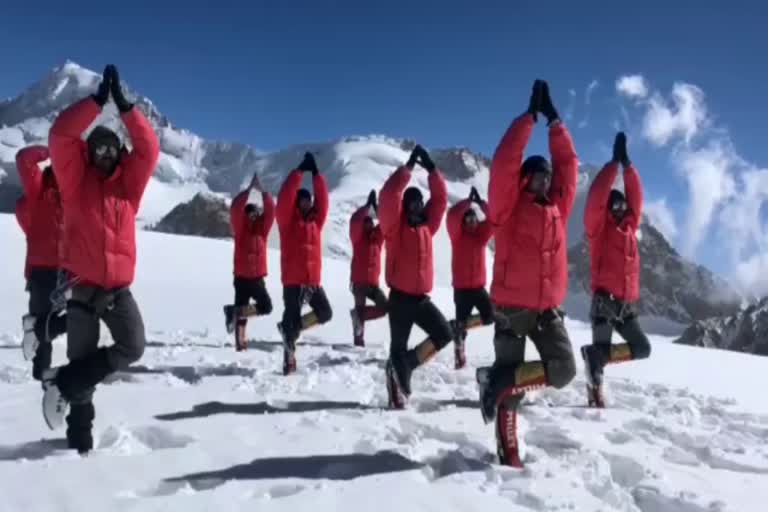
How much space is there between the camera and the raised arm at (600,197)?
280 inches

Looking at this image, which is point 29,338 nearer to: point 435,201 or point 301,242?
point 301,242

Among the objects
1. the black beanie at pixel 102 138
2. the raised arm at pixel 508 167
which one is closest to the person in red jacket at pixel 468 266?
the raised arm at pixel 508 167

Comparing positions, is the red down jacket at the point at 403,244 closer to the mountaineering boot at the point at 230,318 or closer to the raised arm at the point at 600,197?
the raised arm at the point at 600,197

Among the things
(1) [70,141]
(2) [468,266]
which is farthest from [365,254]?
(1) [70,141]

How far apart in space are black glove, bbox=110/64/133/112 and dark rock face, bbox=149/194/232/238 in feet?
287

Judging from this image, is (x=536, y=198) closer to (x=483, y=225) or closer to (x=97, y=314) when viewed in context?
(x=97, y=314)

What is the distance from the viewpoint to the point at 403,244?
7055 mm

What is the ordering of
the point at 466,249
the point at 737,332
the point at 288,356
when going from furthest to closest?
the point at 737,332 → the point at 466,249 → the point at 288,356

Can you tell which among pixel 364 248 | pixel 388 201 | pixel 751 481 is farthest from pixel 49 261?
pixel 751 481

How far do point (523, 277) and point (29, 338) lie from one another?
5464 millimetres

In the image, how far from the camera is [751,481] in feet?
16.4

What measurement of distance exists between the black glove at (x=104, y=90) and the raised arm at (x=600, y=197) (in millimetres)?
4661

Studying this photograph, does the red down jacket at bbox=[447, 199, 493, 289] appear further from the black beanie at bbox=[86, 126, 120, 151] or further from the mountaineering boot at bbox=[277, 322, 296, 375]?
the black beanie at bbox=[86, 126, 120, 151]

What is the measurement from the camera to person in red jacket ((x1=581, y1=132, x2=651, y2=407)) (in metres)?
7.37
